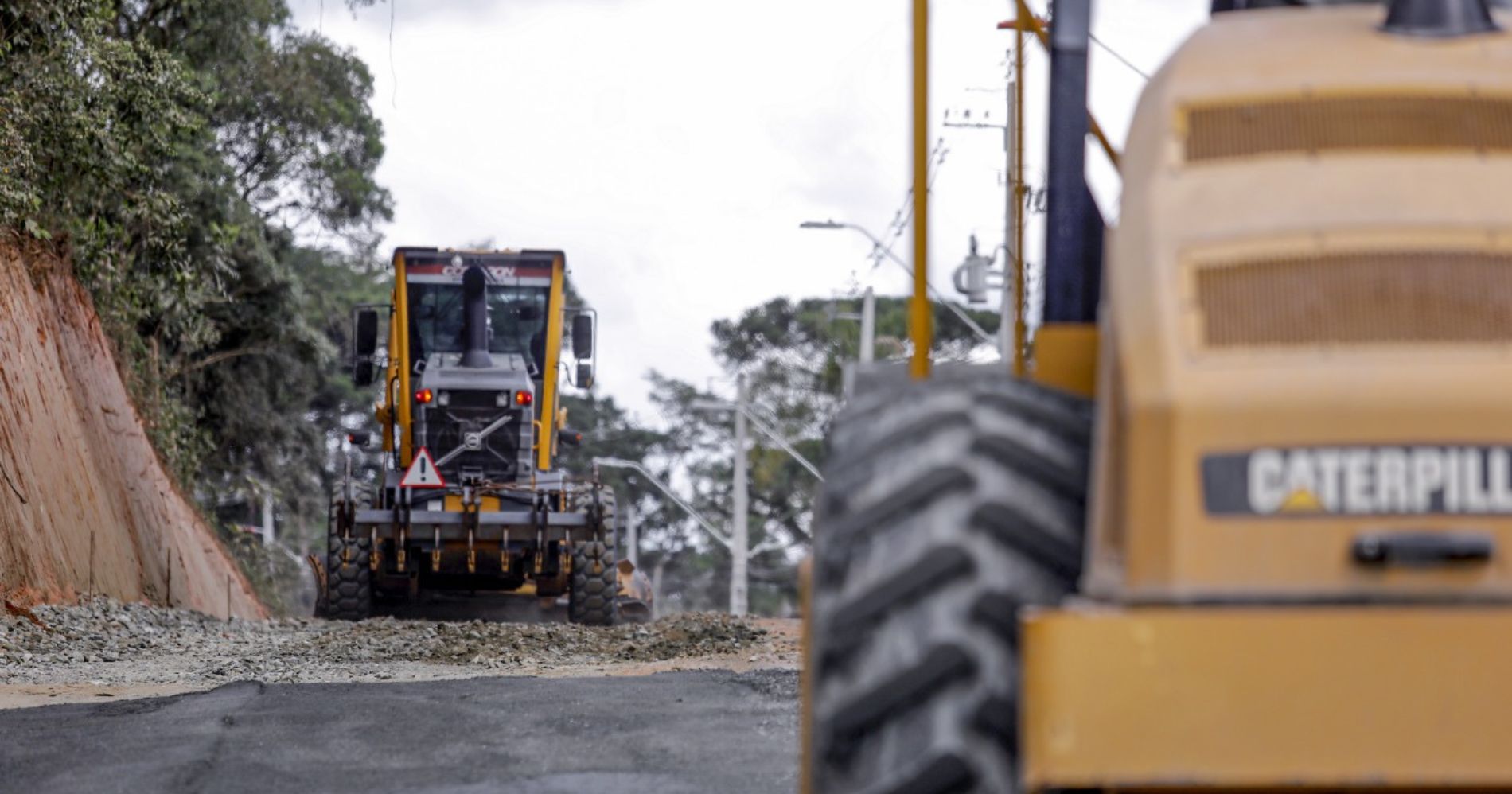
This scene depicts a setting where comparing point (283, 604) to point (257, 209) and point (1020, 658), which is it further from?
point (1020, 658)

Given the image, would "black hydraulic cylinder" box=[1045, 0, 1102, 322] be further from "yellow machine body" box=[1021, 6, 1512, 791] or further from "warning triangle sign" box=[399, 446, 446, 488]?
"warning triangle sign" box=[399, 446, 446, 488]

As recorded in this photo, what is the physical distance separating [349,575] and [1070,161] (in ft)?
60.4

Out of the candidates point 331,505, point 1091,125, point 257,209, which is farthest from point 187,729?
point 257,209

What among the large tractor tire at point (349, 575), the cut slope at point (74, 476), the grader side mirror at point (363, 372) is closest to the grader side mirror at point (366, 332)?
the grader side mirror at point (363, 372)

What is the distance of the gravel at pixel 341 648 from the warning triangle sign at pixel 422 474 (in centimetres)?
214

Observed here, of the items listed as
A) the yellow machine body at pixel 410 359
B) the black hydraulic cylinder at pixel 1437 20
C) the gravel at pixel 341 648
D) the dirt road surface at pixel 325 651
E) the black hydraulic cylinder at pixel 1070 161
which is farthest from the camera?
the yellow machine body at pixel 410 359

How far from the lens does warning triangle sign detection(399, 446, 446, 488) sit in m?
22.5

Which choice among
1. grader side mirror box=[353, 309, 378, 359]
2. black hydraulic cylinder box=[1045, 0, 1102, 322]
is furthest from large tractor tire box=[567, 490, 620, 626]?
black hydraulic cylinder box=[1045, 0, 1102, 322]

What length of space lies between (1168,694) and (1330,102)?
1.40 metres

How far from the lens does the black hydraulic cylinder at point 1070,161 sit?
5305 mm

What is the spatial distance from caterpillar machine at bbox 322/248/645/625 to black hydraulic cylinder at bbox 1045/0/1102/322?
1703 centimetres

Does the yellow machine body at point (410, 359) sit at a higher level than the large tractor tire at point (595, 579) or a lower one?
higher

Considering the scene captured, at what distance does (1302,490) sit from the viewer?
3664 mm

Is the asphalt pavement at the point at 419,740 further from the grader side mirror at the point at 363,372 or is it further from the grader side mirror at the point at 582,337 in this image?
the grader side mirror at the point at 363,372
